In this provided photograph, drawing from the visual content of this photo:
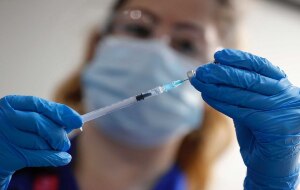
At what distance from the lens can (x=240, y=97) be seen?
2.71ft

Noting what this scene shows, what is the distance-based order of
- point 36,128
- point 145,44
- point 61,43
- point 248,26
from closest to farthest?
point 36,128
point 145,44
point 61,43
point 248,26

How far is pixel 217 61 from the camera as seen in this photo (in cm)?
85

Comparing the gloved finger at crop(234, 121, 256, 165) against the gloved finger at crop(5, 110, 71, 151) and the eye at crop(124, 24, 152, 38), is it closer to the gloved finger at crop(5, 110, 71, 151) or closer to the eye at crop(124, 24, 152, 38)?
the gloved finger at crop(5, 110, 71, 151)

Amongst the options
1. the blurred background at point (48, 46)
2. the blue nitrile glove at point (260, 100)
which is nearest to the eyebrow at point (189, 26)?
the blurred background at point (48, 46)

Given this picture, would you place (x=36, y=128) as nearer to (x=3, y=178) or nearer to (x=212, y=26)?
(x=3, y=178)

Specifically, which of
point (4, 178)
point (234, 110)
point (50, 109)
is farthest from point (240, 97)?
point (4, 178)

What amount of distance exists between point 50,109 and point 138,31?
0.65m

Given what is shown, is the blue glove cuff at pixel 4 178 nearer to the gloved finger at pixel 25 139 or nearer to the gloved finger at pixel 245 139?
the gloved finger at pixel 25 139

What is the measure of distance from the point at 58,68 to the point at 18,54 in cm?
17

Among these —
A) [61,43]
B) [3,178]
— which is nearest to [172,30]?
[61,43]

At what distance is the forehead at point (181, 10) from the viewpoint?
1.33 m

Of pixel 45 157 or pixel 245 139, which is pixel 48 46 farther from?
pixel 245 139

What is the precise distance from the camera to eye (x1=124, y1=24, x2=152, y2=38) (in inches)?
53.6

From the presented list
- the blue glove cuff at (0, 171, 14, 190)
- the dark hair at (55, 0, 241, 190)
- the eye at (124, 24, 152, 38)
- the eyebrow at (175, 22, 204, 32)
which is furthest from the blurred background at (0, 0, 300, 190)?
the blue glove cuff at (0, 171, 14, 190)
